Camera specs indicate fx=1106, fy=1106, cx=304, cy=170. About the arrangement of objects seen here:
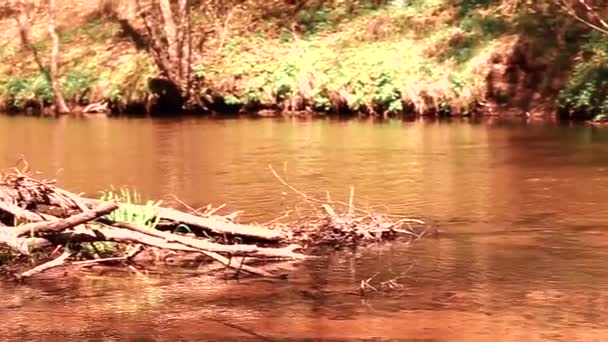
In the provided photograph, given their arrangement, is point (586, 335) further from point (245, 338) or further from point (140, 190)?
point (140, 190)

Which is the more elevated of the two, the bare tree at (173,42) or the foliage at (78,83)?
the bare tree at (173,42)

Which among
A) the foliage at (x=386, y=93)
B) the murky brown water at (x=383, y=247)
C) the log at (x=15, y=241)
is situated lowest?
the murky brown water at (x=383, y=247)

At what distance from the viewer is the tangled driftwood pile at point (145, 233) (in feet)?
28.1

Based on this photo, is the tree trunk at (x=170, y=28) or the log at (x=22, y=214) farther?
the tree trunk at (x=170, y=28)

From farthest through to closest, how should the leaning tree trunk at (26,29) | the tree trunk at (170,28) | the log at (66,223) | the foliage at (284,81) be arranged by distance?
the leaning tree trunk at (26,29)
the tree trunk at (170,28)
the foliage at (284,81)
the log at (66,223)

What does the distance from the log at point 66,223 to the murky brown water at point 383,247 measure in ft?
1.44

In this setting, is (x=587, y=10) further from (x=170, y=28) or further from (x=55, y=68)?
(x=55, y=68)

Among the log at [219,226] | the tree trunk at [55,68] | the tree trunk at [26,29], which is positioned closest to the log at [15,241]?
the log at [219,226]

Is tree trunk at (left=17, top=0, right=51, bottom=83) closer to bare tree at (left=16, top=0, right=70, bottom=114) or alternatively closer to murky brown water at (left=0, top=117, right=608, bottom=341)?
bare tree at (left=16, top=0, right=70, bottom=114)

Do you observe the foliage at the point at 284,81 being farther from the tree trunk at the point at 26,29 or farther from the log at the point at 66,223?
the log at the point at 66,223

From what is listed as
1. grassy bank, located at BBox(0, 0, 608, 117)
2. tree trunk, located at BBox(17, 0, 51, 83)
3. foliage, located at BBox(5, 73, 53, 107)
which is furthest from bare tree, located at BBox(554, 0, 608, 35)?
tree trunk, located at BBox(17, 0, 51, 83)

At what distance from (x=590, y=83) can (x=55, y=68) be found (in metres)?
14.8

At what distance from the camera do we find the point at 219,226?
9.16 metres

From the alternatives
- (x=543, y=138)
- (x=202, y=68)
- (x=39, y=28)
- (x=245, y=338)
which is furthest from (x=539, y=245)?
(x=39, y=28)
